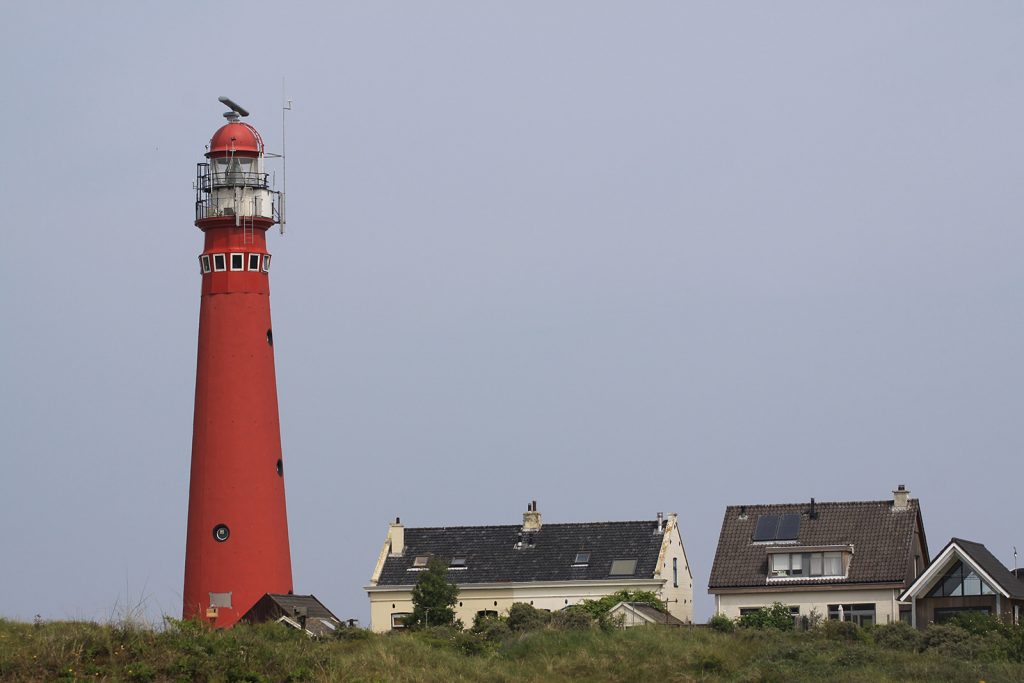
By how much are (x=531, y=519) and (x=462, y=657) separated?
37313 mm

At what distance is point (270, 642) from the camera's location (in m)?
Result: 37.5

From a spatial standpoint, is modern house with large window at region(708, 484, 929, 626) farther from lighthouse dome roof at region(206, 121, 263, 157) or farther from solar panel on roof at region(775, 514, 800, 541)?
lighthouse dome roof at region(206, 121, 263, 157)

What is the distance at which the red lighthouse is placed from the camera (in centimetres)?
5441

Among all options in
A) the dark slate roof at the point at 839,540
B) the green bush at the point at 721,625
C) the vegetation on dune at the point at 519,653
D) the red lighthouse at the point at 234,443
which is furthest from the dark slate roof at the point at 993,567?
the red lighthouse at the point at 234,443

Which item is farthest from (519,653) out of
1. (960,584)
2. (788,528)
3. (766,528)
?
(766,528)

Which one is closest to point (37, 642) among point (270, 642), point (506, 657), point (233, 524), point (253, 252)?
point (270, 642)

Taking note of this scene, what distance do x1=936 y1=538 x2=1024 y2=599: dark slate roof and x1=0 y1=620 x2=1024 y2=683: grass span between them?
1293 centimetres

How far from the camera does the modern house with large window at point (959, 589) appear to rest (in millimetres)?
59312

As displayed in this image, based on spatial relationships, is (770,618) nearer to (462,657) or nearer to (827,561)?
(827,561)

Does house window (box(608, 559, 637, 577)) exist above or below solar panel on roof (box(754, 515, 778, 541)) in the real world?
below

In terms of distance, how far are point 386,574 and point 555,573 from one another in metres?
7.88

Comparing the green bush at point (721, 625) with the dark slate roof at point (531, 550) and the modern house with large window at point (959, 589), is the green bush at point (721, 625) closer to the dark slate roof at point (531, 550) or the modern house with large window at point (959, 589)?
the modern house with large window at point (959, 589)

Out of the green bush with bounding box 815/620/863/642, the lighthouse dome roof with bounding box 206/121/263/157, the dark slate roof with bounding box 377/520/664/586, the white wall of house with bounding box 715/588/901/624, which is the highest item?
the lighthouse dome roof with bounding box 206/121/263/157

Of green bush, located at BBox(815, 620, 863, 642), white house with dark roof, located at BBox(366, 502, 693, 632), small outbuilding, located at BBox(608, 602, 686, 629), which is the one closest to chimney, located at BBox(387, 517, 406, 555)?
white house with dark roof, located at BBox(366, 502, 693, 632)
